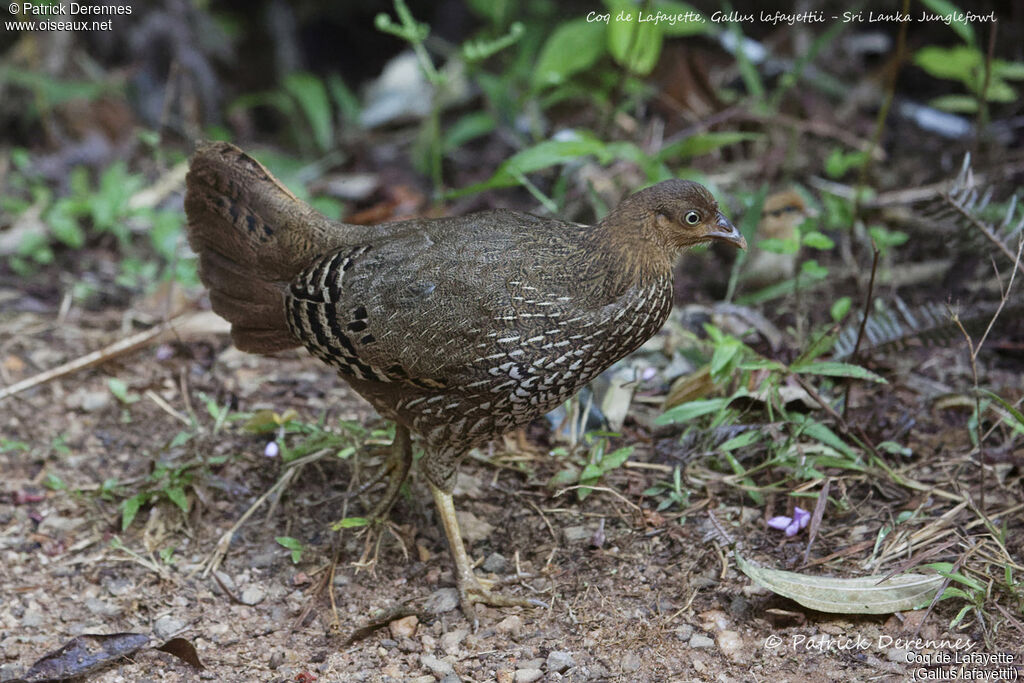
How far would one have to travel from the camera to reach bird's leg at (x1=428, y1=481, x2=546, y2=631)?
343 centimetres

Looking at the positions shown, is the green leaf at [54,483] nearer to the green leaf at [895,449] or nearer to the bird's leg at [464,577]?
the bird's leg at [464,577]

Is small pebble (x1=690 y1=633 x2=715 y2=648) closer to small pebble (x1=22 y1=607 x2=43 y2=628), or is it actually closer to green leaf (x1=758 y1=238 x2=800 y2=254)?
green leaf (x1=758 y1=238 x2=800 y2=254)

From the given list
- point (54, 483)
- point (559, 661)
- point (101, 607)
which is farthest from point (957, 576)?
point (54, 483)

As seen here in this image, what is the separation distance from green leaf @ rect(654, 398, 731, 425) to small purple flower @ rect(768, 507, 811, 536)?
0.48 m

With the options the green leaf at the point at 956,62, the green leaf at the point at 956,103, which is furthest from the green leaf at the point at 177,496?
the green leaf at the point at 956,103

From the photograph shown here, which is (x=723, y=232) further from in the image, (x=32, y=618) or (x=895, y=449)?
(x=32, y=618)

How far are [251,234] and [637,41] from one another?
2.65 meters

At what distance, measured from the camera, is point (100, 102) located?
6.82 m

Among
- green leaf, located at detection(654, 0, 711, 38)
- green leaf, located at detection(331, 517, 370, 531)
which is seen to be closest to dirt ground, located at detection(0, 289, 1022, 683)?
green leaf, located at detection(331, 517, 370, 531)

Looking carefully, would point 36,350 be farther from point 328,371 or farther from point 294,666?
point 294,666

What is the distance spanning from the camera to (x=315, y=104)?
22.4 feet

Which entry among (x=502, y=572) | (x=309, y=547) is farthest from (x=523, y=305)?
(x=309, y=547)

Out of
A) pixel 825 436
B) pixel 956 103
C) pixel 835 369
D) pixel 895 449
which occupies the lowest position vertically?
pixel 895 449

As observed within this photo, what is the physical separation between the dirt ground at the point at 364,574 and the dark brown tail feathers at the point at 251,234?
0.64 metres
